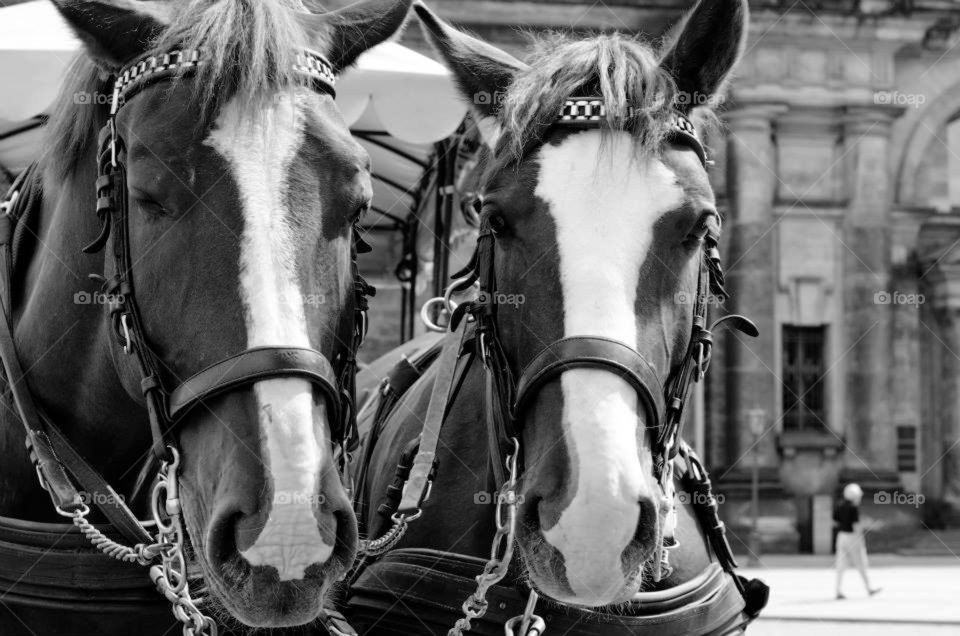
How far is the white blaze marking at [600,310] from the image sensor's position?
250 centimetres

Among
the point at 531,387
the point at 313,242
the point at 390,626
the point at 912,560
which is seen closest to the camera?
the point at 313,242

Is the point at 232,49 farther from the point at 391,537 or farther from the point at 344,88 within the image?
the point at 344,88

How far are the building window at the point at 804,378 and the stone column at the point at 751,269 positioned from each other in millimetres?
446

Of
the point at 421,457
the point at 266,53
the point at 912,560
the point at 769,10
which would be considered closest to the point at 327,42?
the point at 266,53

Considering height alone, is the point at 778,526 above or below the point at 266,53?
below

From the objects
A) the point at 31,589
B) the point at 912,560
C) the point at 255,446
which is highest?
the point at 255,446

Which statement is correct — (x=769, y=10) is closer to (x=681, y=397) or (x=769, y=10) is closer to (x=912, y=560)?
(x=912, y=560)

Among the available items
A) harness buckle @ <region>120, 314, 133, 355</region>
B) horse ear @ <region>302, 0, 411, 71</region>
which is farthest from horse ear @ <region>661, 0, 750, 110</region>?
harness buckle @ <region>120, 314, 133, 355</region>

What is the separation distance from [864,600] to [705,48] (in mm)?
12672

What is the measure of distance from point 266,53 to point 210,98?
0.55 ft

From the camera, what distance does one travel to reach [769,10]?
2319cm

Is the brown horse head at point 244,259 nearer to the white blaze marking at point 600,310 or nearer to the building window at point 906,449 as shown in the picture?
the white blaze marking at point 600,310

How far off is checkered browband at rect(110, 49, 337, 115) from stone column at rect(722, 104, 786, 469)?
797 inches

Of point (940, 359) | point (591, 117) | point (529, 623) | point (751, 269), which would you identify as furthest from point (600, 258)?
point (940, 359)
